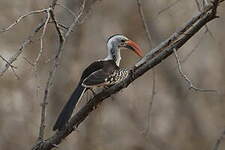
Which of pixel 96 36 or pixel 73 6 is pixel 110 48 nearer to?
pixel 73 6

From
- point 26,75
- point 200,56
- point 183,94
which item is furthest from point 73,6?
point 200,56

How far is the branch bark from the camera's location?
150 inches

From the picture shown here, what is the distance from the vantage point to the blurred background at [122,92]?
8766 millimetres

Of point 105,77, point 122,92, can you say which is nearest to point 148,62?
point 105,77

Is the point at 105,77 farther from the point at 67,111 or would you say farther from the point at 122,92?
the point at 122,92

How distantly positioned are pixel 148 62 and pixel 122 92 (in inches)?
186

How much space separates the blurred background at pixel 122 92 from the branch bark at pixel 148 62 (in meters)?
4.19

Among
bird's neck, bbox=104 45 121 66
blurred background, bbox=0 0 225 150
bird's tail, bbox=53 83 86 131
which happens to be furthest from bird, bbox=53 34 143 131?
blurred background, bbox=0 0 225 150

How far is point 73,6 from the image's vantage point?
8211 millimetres

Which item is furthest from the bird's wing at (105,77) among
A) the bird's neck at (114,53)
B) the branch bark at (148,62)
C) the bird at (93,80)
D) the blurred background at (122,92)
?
the blurred background at (122,92)

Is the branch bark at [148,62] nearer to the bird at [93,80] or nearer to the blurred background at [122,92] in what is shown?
the bird at [93,80]

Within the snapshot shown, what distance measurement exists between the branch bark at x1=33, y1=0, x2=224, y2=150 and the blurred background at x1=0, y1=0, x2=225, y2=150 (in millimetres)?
4190

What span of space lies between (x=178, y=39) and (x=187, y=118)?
6442 mm

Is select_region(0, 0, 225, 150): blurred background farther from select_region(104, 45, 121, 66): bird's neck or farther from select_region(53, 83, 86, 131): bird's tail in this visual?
select_region(53, 83, 86, 131): bird's tail
